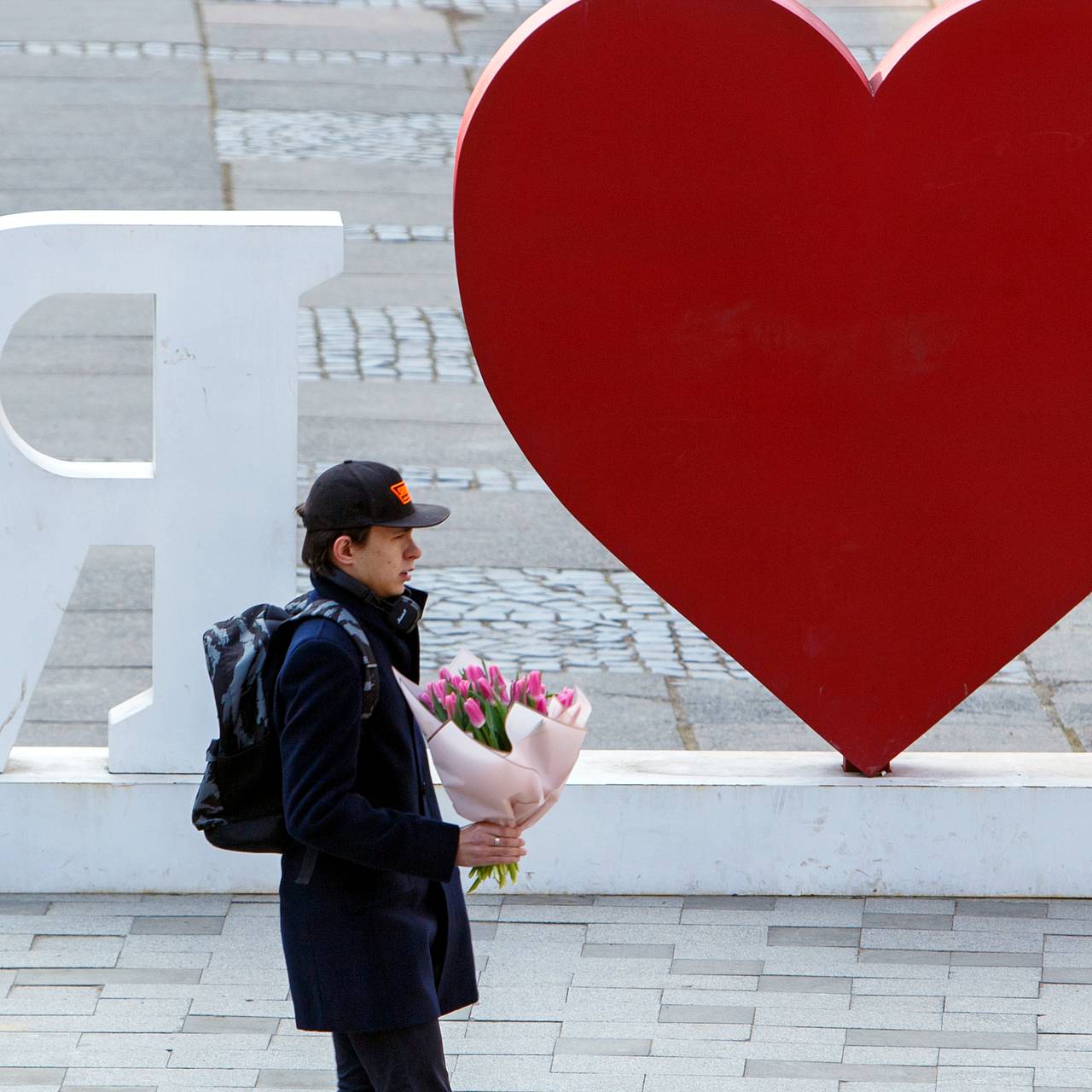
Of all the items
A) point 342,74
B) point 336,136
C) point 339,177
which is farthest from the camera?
point 342,74

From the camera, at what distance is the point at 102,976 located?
5.04 meters

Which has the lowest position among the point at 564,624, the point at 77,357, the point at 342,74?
the point at 342,74

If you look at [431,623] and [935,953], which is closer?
[935,953]

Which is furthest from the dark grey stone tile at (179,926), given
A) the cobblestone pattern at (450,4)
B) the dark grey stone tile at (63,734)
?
the cobblestone pattern at (450,4)

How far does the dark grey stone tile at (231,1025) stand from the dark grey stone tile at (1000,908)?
1.93 metres

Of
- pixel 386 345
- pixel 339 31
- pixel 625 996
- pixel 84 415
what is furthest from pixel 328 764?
pixel 339 31

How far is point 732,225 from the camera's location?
504 centimetres

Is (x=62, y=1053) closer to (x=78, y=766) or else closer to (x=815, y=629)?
(x=78, y=766)

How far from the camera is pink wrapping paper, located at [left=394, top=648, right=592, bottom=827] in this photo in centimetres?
369

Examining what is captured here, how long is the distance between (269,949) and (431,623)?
2.64m

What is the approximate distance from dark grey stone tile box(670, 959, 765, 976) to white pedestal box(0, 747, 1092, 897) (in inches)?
15.2

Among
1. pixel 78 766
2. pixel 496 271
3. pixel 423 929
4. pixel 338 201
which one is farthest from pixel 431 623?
pixel 338 201

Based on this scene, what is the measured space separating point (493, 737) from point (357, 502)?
51 centimetres

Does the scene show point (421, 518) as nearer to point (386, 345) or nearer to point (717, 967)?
point (717, 967)
